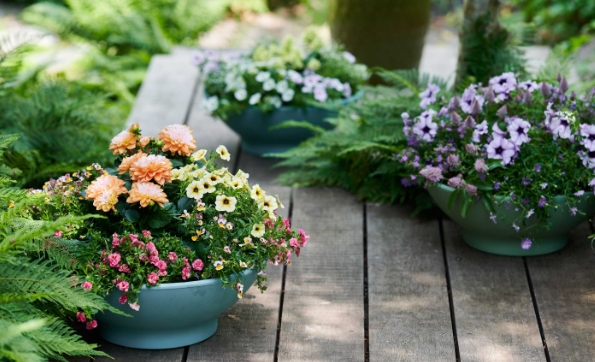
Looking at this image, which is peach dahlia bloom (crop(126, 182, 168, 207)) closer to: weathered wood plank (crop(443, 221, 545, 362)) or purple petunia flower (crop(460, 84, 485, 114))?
weathered wood plank (crop(443, 221, 545, 362))

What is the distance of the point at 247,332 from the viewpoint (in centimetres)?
223

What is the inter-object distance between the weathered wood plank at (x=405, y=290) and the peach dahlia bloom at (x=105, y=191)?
2.74 ft

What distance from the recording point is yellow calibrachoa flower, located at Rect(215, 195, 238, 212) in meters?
2.06

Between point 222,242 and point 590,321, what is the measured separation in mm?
1150

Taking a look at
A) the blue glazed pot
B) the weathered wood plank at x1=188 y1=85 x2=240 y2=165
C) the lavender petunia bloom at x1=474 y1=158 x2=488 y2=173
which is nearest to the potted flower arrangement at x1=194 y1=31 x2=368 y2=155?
the blue glazed pot

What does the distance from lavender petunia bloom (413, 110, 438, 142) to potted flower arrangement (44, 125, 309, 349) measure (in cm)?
72

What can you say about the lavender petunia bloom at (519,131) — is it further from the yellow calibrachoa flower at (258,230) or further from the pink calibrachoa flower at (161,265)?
the pink calibrachoa flower at (161,265)

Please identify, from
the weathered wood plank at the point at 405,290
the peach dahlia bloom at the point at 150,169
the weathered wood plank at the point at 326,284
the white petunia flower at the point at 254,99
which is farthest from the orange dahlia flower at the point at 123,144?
the white petunia flower at the point at 254,99

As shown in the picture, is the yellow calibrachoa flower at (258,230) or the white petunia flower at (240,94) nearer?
the yellow calibrachoa flower at (258,230)

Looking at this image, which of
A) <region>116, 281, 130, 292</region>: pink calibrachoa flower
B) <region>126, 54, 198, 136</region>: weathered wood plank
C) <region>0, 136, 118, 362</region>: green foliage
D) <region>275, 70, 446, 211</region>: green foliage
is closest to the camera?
<region>0, 136, 118, 362</region>: green foliage

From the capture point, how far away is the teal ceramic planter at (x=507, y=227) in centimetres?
Result: 251

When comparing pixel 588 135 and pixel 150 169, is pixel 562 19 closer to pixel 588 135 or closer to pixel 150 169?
pixel 588 135

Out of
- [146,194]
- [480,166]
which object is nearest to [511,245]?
[480,166]

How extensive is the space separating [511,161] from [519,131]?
11 centimetres
